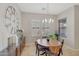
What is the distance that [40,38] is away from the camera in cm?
311

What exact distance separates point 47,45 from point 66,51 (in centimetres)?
37

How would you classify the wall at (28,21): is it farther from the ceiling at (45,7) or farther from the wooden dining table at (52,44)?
the wooden dining table at (52,44)

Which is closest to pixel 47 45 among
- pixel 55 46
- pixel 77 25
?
pixel 55 46

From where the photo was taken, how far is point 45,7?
122 inches

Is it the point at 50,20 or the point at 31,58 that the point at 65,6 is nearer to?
the point at 50,20

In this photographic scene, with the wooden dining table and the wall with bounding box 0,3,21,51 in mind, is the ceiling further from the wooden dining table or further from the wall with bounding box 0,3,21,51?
the wooden dining table

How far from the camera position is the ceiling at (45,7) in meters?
3.09

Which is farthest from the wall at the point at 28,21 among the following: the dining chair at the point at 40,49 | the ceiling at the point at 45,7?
the dining chair at the point at 40,49

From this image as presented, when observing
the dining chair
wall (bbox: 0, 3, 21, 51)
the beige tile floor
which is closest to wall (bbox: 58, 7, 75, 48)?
the beige tile floor

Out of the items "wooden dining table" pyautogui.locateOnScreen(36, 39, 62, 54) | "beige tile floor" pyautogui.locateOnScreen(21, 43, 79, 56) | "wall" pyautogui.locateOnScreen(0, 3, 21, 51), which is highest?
"wall" pyautogui.locateOnScreen(0, 3, 21, 51)

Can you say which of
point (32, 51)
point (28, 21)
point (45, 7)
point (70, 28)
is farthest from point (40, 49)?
point (45, 7)

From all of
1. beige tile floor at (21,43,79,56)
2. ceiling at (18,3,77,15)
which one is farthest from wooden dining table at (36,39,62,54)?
ceiling at (18,3,77,15)

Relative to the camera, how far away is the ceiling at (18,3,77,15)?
10.1 feet

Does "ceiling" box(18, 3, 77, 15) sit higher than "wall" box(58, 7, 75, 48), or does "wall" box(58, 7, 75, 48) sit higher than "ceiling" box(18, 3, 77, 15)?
"ceiling" box(18, 3, 77, 15)
